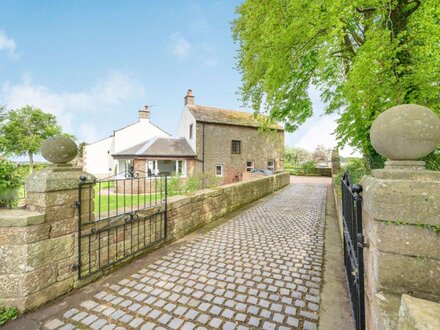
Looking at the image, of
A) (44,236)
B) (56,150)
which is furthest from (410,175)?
(56,150)

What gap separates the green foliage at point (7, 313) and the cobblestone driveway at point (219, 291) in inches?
20.7

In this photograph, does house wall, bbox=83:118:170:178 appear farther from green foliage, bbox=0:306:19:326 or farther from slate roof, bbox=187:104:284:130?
green foliage, bbox=0:306:19:326

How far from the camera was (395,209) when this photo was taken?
1.40 metres

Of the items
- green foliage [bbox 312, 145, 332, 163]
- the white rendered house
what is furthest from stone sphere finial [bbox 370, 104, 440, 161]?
green foliage [bbox 312, 145, 332, 163]

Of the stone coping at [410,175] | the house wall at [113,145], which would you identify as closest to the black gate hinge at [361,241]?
the stone coping at [410,175]

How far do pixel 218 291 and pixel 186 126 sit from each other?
20.3 meters

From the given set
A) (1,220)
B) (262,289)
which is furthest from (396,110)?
(1,220)

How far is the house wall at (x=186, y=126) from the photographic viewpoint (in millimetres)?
20539

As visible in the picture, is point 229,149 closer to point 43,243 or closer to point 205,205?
point 205,205

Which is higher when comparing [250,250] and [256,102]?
[256,102]

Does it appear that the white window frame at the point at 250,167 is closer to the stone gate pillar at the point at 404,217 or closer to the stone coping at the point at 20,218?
the stone coping at the point at 20,218

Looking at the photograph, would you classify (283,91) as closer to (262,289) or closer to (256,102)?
(256,102)

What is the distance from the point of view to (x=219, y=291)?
333 cm

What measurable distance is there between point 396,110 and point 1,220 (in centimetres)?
455
